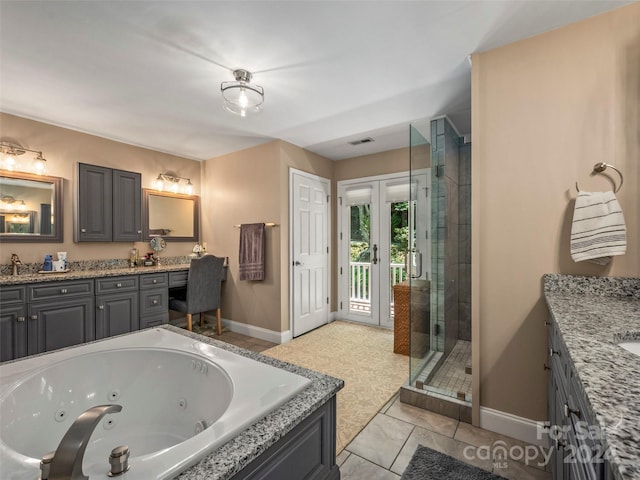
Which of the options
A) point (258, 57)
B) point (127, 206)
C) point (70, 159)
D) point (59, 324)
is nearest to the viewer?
point (258, 57)

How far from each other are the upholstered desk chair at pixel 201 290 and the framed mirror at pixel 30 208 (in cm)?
136

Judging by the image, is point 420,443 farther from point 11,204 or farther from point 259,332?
point 11,204

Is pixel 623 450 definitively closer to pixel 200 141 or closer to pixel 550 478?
pixel 550 478

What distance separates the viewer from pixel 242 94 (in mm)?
Result: 2139

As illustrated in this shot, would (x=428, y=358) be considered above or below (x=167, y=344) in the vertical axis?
below

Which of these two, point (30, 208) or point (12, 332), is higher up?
point (30, 208)

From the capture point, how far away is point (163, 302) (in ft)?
11.0

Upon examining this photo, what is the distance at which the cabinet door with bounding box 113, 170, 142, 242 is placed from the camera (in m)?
3.39

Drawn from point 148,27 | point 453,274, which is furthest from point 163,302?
point 453,274

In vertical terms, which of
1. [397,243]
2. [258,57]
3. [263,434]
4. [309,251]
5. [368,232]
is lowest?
[263,434]

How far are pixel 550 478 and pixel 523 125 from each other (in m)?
1.95

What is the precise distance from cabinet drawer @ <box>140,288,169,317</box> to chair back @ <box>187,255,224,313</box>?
262 millimetres

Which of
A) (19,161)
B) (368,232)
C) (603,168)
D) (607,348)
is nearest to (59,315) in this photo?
(19,161)

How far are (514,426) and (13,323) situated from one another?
12.5 feet
